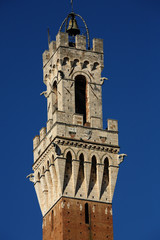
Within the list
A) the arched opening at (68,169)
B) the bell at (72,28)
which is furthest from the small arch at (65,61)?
the arched opening at (68,169)

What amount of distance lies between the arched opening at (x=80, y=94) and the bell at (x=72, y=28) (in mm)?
5338

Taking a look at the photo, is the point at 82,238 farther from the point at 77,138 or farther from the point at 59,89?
the point at 59,89

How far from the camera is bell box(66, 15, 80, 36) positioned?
279 feet

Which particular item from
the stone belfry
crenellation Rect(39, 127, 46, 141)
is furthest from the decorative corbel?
crenellation Rect(39, 127, 46, 141)

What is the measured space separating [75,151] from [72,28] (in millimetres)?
A: 13257

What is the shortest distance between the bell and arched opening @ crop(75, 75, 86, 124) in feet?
Result: 17.5

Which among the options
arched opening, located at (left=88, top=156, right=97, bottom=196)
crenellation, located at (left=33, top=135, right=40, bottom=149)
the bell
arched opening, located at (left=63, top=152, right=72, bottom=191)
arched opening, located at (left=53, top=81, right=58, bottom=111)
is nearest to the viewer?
arched opening, located at (left=63, top=152, right=72, bottom=191)

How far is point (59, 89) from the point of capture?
264 feet

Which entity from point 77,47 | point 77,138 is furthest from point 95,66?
point 77,138

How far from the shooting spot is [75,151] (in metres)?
77.3

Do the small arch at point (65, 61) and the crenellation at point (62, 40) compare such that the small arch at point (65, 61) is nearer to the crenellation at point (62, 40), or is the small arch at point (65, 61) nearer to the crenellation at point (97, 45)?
the crenellation at point (62, 40)

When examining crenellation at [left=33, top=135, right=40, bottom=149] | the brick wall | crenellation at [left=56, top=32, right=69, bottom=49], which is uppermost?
crenellation at [left=56, top=32, right=69, bottom=49]

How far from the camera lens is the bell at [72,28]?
84938 mm

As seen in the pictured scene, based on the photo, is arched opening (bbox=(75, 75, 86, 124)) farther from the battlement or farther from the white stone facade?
the battlement
